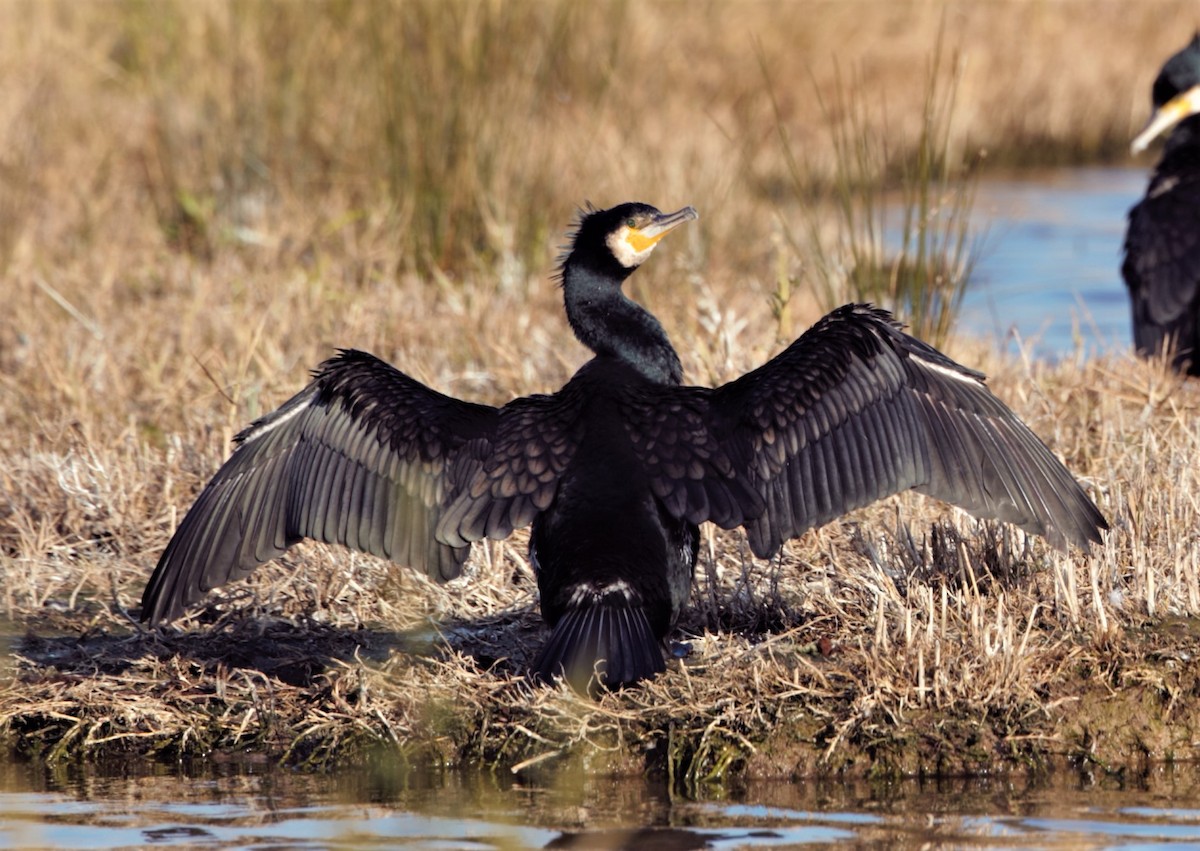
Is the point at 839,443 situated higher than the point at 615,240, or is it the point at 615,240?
the point at 615,240

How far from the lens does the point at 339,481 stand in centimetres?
459

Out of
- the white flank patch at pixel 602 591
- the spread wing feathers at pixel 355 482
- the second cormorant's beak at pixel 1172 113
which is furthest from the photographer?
the second cormorant's beak at pixel 1172 113

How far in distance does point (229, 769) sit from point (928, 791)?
164 cm

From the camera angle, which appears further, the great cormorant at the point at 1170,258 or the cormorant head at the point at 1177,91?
the cormorant head at the point at 1177,91

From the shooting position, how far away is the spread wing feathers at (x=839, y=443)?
4375mm

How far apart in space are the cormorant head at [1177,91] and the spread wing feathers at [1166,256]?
577 millimetres

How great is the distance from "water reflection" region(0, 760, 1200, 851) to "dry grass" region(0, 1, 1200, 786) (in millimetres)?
125

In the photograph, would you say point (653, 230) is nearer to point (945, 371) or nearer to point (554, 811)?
point (945, 371)

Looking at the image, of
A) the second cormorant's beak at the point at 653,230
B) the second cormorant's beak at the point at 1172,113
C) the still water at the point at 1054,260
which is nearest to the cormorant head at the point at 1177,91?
the second cormorant's beak at the point at 1172,113

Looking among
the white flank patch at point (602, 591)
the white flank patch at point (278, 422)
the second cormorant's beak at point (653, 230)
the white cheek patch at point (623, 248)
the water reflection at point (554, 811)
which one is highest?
the second cormorant's beak at point (653, 230)

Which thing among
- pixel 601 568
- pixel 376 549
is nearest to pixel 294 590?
pixel 376 549

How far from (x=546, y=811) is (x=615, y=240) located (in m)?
1.69

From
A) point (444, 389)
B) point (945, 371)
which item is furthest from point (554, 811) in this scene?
point (444, 389)

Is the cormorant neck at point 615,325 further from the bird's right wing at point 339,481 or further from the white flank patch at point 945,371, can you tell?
the white flank patch at point 945,371
